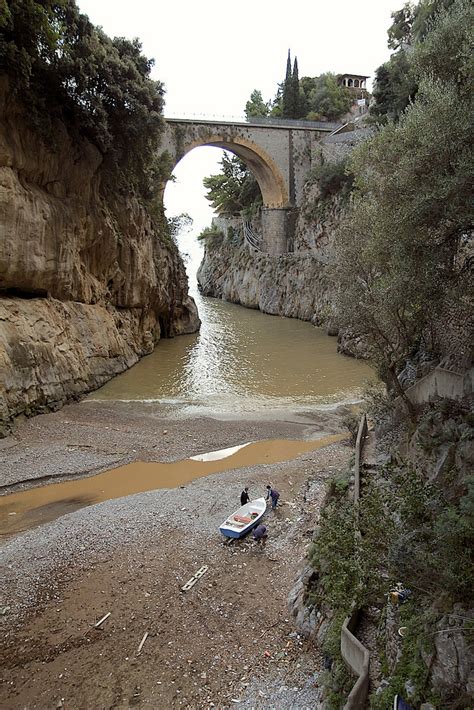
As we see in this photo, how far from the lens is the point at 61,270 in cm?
2267

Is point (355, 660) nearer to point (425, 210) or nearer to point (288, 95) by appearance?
point (425, 210)

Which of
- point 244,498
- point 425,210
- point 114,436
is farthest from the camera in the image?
point 114,436

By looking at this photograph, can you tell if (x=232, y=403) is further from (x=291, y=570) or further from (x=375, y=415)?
(x=291, y=570)

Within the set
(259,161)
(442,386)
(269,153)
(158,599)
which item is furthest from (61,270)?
(259,161)

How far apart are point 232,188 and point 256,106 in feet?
43.2

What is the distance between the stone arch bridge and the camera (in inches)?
1667

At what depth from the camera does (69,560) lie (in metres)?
11.2

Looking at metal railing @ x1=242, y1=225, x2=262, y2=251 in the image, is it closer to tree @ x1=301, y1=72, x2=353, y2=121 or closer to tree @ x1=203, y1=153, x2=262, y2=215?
tree @ x1=203, y1=153, x2=262, y2=215

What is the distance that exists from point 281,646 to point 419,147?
32.1 ft

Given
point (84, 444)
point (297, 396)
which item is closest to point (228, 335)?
point (297, 396)

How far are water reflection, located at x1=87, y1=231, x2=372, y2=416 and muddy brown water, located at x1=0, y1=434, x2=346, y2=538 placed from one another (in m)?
4.30

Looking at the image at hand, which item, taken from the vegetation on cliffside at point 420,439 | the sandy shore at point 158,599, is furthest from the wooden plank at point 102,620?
the vegetation on cliffside at point 420,439

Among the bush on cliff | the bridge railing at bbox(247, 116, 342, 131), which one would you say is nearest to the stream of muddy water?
the bush on cliff

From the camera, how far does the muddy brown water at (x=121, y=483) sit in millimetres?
13602
